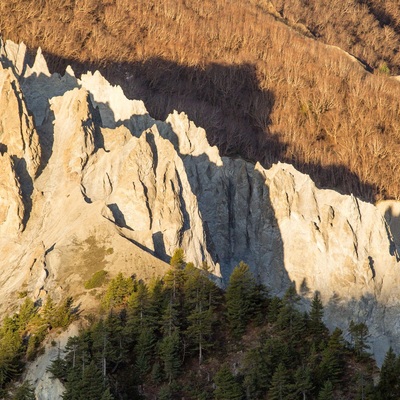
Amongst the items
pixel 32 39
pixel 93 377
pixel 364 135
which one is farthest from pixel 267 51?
pixel 93 377

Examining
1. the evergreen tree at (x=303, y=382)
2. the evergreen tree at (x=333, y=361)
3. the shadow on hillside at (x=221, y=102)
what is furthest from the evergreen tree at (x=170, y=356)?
the shadow on hillside at (x=221, y=102)

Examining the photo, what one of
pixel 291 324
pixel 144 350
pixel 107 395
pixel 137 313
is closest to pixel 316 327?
pixel 291 324

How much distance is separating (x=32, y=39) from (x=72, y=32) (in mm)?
7388

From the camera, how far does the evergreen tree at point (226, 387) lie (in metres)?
62.0

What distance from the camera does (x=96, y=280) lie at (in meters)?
70.4

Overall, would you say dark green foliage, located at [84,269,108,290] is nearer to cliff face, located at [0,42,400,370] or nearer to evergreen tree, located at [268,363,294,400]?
cliff face, located at [0,42,400,370]

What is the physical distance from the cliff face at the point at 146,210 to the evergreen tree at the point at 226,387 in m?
10.6

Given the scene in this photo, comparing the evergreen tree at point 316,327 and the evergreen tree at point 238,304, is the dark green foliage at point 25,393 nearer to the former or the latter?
the evergreen tree at point 238,304

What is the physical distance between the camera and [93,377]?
205 feet

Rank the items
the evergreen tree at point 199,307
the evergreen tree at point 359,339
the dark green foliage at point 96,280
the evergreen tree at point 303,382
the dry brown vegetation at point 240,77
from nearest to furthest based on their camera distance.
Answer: the evergreen tree at point 303,382, the evergreen tree at point 359,339, the evergreen tree at point 199,307, the dark green foliage at point 96,280, the dry brown vegetation at point 240,77

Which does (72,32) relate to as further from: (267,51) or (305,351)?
(305,351)

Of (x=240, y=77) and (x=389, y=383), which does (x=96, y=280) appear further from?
(x=240, y=77)

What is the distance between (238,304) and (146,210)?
34.8 feet

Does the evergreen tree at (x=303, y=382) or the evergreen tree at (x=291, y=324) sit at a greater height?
the evergreen tree at (x=291, y=324)
